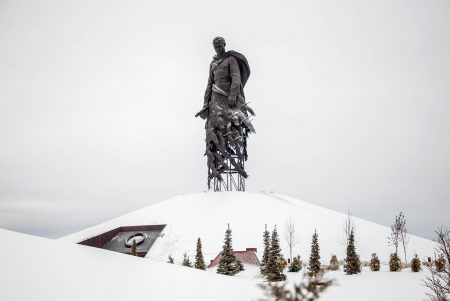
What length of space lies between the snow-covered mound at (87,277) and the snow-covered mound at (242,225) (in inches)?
674

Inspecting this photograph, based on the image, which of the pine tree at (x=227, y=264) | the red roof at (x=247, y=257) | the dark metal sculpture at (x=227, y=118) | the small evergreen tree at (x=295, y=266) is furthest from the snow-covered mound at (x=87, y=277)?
the dark metal sculpture at (x=227, y=118)

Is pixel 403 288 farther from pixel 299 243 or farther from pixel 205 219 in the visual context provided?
pixel 205 219

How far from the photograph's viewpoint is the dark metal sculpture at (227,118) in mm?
32562

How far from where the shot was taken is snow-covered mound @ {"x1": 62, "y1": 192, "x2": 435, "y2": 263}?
23.0 meters

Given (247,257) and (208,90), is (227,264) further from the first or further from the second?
(208,90)

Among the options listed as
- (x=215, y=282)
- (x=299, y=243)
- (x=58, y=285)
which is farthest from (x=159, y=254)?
(x=58, y=285)

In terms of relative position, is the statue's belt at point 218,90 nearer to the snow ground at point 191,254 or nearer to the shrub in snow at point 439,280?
the snow ground at point 191,254

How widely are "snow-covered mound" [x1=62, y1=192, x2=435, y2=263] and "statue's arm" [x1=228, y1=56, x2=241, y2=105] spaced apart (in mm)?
8182

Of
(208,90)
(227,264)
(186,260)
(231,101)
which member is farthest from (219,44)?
(227,264)

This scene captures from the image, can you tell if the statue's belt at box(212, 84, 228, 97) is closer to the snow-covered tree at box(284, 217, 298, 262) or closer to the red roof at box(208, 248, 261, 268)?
the snow-covered tree at box(284, 217, 298, 262)

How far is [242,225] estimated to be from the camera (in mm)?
25484

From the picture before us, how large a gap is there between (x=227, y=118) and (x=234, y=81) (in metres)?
3.24

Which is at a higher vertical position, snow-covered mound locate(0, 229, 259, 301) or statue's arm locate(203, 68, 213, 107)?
statue's arm locate(203, 68, 213, 107)

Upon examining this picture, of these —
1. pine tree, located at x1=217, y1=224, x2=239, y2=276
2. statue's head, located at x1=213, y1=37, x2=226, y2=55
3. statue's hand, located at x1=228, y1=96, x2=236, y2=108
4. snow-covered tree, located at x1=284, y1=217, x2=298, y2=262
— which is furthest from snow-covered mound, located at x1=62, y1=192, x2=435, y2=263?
statue's head, located at x1=213, y1=37, x2=226, y2=55
